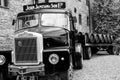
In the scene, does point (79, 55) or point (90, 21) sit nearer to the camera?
point (79, 55)

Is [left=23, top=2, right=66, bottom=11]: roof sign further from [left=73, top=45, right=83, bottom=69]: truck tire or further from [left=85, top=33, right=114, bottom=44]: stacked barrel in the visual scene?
[left=85, top=33, right=114, bottom=44]: stacked barrel

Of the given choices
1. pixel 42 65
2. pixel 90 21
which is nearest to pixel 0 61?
pixel 42 65

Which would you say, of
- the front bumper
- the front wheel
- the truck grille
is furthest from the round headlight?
the front wheel

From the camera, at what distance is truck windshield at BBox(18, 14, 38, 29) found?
821 centimetres

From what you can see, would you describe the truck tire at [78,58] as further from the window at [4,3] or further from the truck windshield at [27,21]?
the window at [4,3]

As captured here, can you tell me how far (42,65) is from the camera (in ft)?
22.5

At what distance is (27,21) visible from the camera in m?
8.48

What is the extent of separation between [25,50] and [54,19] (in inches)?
68.6

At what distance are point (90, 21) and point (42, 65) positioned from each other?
866 inches

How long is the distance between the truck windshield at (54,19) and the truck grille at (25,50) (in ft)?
3.94

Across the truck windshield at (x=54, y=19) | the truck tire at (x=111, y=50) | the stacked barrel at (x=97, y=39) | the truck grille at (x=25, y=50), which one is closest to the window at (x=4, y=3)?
the stacked barrel at (x=97, y=39)

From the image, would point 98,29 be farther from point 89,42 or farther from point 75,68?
point 75,68

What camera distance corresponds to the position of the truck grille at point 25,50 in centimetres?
703

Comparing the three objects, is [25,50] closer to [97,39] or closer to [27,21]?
[27,21]
